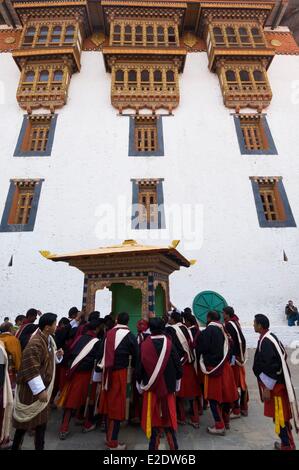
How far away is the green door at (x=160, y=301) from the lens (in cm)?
634

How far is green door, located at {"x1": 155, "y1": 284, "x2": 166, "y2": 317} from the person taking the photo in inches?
250

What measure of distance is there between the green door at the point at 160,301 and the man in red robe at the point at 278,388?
10.7 feet

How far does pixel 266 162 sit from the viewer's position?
12.7 metres

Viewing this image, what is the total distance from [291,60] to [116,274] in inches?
641

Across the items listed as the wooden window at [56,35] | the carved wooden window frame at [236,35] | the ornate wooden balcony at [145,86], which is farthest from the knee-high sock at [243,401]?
the wooden window at [56,35]

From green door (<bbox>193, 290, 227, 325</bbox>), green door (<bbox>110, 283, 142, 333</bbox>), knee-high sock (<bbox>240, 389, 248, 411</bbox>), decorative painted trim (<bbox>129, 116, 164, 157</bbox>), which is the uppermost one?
decorative painted trim (<bbox>129, 116, 164, 157</bbox>)

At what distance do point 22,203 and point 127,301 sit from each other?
26.6 ft

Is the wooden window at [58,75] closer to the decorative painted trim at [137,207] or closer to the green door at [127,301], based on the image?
the decorative painted trim at [137,207]

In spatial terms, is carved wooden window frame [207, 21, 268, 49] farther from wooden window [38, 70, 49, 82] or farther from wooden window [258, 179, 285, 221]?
wooden window [38, 70, 49, 82]

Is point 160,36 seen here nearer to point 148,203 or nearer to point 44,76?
point 44,76

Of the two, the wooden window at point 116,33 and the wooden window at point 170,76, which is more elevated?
the wooden window at point 116,33

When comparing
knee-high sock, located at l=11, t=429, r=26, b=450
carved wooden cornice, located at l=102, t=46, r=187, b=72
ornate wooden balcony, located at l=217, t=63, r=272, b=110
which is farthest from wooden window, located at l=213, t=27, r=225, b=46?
knee-high sock, located at l=11, t=429, r=26, b=450

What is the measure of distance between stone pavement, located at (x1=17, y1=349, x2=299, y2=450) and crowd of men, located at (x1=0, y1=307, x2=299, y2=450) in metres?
0.12

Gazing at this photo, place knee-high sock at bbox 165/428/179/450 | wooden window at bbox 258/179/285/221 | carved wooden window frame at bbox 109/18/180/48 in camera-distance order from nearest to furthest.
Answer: knee-high sock at bbox 165/428/179/450 → wooden window at bbox 258/179/285/221 → carved wooden window frame at bbox 109/18/180/48
